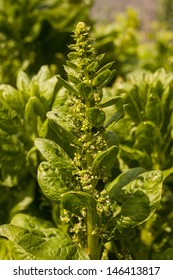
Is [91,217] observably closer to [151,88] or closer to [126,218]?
[126,218]

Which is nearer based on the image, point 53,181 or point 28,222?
point 53,181

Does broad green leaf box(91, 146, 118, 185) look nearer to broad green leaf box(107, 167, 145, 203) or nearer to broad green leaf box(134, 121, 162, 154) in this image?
broad green leaf box(107, 167, 145, 203)

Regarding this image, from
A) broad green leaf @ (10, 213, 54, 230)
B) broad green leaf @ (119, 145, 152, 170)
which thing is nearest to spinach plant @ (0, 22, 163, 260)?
broad green leaf @ (10, 213, 54, 230)

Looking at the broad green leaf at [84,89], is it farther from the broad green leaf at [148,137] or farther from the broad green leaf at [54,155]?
the broad green leaf at [148,137]

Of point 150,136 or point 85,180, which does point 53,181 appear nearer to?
point 85,180

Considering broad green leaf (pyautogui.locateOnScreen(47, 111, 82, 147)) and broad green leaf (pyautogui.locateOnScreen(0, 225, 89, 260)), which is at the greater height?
broad green leaf (pyautogui.locateOnScreen(47, 111, 82, 147))

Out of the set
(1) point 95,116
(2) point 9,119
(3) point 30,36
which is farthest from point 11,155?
(3) point 30,36
